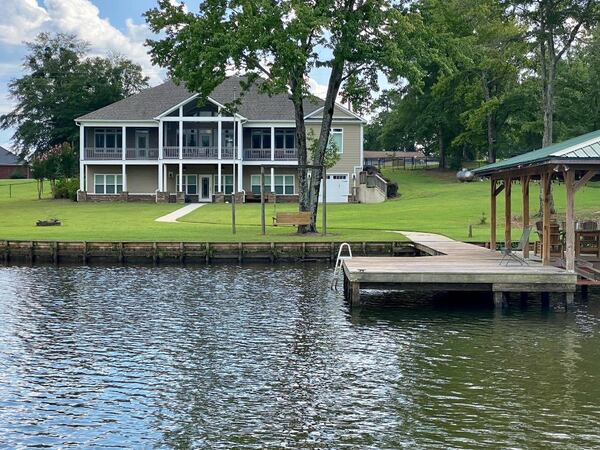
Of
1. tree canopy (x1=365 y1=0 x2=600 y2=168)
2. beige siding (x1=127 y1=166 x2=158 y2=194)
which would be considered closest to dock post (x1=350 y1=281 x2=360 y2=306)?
tree canopy (x1=365 y1=0 x2=600 y2=168)

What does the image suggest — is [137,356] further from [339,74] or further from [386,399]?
[339,74]

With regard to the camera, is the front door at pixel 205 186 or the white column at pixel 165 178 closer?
the white column at pixel 165 178

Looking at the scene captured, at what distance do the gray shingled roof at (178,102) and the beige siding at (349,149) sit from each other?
2.81 meters

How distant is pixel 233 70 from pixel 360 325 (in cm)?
2081

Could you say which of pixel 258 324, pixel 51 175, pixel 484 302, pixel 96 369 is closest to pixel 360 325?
pixel 258 324

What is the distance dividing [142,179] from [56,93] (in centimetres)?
2092

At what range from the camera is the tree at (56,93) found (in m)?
74.2

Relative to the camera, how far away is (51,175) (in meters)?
59.7

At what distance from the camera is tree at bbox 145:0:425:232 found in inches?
1236

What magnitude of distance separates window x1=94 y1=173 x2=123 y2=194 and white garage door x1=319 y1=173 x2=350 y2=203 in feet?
51.6

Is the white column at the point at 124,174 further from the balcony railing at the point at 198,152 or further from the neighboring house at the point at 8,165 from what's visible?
the neighboring house at the point at 8,165

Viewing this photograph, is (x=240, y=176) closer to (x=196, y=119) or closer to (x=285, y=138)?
(x=285, y=138)

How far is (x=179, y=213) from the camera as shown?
157ft

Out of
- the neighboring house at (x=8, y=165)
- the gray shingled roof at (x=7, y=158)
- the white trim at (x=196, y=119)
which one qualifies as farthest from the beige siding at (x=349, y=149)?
the gray shingled roof at (x=7, y=158)
